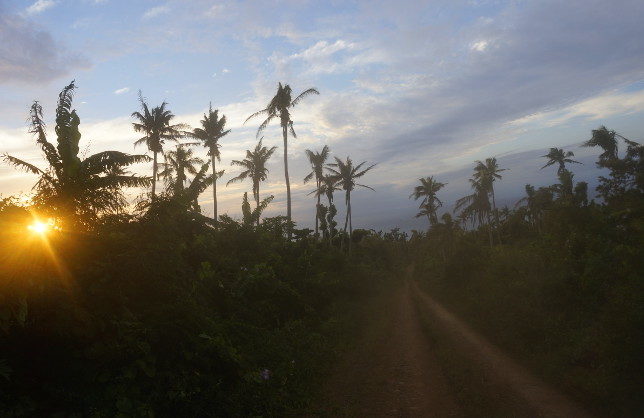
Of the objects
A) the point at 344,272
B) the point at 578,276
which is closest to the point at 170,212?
the point at 578,276

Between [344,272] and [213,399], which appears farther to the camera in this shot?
[344,272]

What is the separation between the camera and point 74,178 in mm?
10523

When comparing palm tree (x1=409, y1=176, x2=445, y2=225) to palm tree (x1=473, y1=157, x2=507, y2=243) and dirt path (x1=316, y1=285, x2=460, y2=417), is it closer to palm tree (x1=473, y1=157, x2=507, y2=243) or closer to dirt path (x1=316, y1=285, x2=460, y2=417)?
palm tree (x1=473, y1=157, x2=507, y2=243)

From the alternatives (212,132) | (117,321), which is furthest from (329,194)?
(117,321)

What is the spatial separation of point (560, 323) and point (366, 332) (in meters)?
6.44

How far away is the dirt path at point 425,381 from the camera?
7828 millimetres

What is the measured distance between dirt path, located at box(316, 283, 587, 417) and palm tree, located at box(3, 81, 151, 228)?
7.20m

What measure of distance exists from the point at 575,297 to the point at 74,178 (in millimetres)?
14950

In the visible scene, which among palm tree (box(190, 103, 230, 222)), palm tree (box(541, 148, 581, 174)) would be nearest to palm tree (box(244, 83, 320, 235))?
palm tree (box(190, 103, 230, 222))

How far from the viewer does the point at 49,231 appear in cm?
774

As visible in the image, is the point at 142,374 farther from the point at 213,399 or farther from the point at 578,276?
the point at 578,276

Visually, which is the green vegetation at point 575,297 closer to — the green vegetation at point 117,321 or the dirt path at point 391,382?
the dirt path at point 391,382

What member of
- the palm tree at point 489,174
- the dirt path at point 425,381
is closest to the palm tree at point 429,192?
the palm tree at point 489,174

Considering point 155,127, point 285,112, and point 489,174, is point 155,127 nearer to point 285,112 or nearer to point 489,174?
point 285,112
